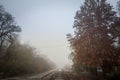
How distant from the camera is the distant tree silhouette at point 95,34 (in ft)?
92.0

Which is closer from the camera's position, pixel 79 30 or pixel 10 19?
pixel 79 30

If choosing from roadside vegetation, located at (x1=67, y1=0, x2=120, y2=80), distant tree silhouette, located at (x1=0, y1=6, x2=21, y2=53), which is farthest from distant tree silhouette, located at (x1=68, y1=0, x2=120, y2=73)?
distant tree silhouette, located at (x1=0, y1=6, x2=21, y2=53)

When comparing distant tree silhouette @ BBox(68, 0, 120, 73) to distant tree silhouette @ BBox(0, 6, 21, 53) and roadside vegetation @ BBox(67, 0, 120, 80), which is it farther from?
distant tree silhouette @ BBox(0, 6, 21, 53)

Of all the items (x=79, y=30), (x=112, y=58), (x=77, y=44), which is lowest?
(x=112, y=58)

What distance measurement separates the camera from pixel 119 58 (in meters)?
29.3

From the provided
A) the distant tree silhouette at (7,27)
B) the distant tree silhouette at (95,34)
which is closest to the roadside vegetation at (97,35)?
the distant tree silhouette at (95,34)

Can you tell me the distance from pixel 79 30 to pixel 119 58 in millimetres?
6256

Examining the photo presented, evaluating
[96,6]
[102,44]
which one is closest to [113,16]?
[96,6]

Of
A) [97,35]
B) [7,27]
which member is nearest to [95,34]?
[97,35]

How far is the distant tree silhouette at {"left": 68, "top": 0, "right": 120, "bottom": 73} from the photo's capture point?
92.0 feet

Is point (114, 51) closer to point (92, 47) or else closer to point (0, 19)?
point (92, 47)

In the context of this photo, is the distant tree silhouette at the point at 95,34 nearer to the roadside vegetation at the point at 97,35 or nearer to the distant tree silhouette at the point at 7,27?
the roadside vegetation at the point at 97,35

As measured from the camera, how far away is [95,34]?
1120 inches

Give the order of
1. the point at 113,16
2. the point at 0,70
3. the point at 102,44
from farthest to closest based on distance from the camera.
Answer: the point at 0,70, the point at 113,16, the point at 102,44
